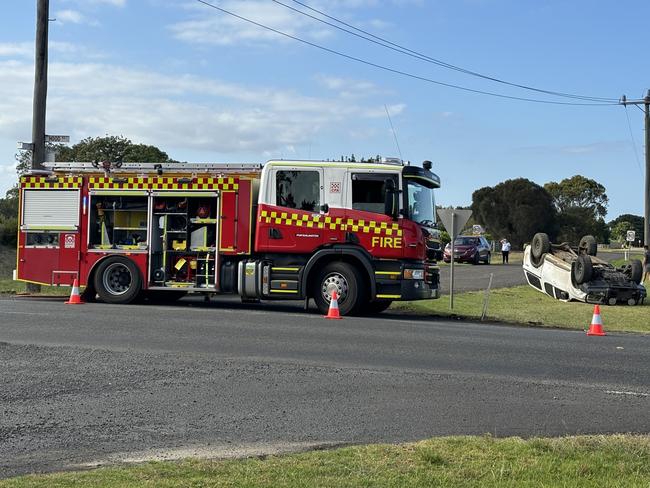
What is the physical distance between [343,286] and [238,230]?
7.81ft

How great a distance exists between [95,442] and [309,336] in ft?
18.5

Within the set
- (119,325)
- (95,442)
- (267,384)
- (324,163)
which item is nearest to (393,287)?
(324,163)

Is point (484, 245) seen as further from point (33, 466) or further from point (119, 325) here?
point (33, 466)

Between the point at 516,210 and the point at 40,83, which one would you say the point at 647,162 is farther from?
the point at 516,210

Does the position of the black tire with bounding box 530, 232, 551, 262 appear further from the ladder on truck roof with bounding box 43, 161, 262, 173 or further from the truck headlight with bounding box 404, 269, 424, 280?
the ladder on truck roof with bounding box 43, 161, 262, 173

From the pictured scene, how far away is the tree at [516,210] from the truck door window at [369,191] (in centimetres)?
6474

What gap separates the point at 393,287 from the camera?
14727 mm

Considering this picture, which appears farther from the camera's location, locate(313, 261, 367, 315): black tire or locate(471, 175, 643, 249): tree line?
locate(471, 175, 643, 249): tree line

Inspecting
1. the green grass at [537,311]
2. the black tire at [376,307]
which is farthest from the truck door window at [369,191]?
the green grass at [537,311]

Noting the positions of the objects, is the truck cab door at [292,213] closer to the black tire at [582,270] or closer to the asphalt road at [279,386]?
the asphalt road at [279,386]

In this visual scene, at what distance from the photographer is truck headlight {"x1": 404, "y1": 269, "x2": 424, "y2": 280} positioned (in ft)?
48.2

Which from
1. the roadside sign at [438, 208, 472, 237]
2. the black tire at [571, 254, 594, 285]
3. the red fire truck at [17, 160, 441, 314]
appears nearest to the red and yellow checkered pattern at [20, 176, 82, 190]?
the red fire truck at [17, 160, 441, 314]

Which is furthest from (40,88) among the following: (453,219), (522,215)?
(522,215)

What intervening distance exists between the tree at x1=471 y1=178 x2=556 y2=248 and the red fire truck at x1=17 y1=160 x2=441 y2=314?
63679 mm
